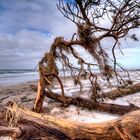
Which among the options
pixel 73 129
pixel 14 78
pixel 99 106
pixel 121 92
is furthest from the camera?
pixel 14 78

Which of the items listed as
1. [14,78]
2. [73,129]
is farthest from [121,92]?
[14,78]

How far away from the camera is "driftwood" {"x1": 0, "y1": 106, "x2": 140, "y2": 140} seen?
3.99 m

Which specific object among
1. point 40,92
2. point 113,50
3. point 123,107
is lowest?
point 123,107

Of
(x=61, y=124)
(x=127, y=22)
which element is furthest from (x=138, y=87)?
(x=61, y=124)

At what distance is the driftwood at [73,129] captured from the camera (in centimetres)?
399

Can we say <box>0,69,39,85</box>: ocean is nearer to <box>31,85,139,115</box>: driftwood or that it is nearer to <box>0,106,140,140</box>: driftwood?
<box>31,85,139,115</box>: driftwood

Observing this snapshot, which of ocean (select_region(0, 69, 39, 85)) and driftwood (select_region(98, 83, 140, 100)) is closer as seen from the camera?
driftwood (select_region(98, 83, 140, 100))

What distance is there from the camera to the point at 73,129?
4.38 metres

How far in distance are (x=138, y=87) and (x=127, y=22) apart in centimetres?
389

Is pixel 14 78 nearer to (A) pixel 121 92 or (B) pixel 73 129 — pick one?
(A) pixel 121 92

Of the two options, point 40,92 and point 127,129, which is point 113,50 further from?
point 127,129

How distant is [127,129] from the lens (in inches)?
157

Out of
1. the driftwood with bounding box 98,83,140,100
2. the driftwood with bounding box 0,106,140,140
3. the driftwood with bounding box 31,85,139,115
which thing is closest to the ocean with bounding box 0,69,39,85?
the driftwood with bounding box 98,83,140,100

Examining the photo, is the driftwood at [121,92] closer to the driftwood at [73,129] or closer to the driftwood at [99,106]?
the driftwood at [99,106]
